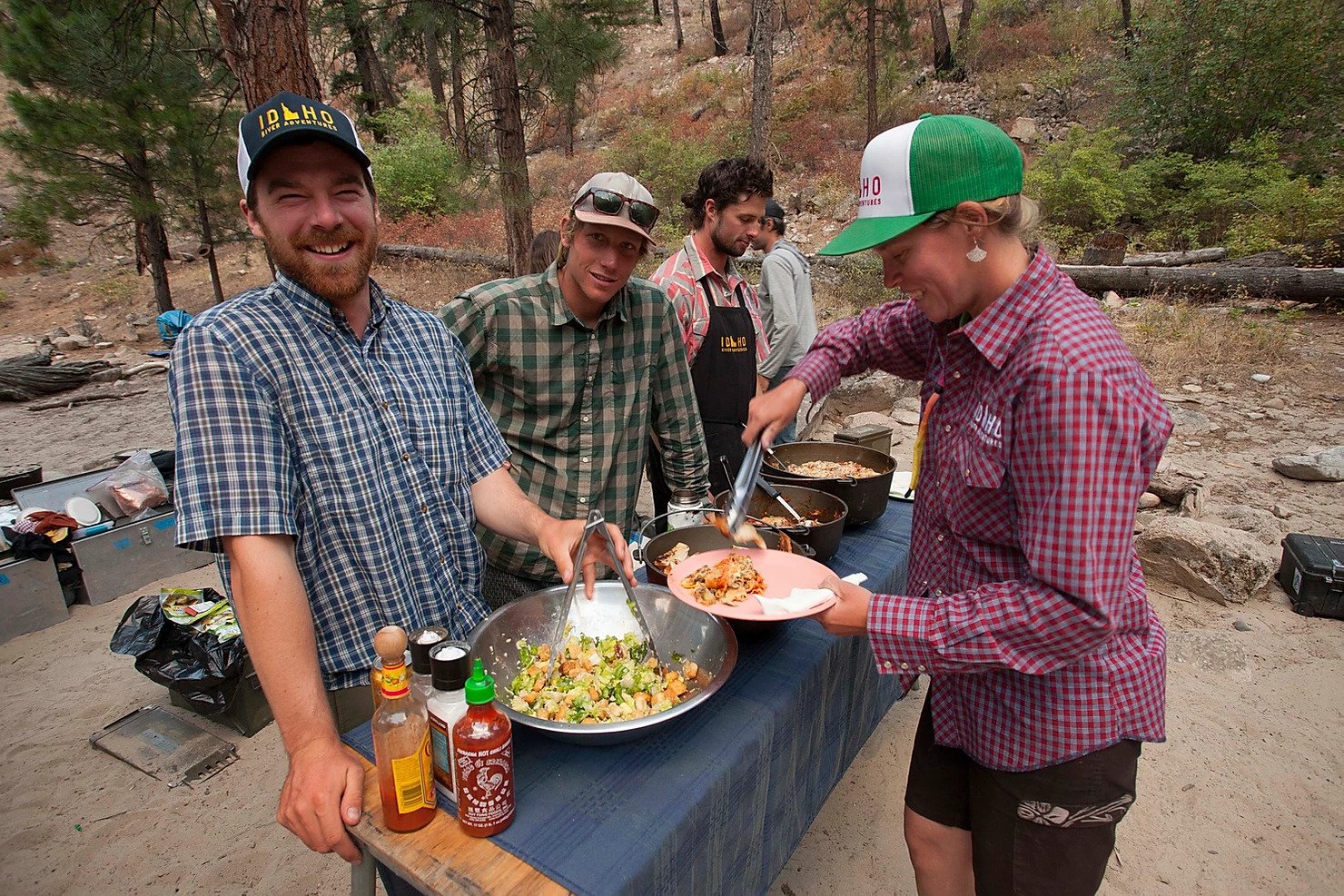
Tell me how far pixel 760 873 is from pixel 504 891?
880mm

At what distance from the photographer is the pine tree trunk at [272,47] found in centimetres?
445

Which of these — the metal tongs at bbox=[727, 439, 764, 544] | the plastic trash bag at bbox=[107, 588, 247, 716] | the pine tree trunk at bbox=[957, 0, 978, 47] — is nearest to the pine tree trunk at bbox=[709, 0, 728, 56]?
the pine tree trunk at bbox=[957, 0, 978, 47]

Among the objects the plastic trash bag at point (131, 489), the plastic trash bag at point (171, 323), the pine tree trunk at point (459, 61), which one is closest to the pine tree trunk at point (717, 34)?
the pine tree trunk at point (459, 61)

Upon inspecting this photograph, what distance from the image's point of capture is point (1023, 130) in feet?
57.7

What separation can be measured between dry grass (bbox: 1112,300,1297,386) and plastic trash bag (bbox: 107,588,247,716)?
8.35 metres

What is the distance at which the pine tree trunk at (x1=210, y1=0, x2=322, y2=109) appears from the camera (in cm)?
445

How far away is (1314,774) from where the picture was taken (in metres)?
3.09

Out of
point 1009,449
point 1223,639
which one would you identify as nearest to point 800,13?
point 1223,639

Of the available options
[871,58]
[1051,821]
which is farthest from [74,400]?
[871,58]

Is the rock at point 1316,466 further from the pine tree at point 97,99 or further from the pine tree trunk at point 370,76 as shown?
the pine tree trunk at point 370,76

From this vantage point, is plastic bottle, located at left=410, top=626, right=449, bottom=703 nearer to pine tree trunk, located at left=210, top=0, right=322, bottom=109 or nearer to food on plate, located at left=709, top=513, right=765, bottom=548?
food on plate, located at left=709, top=513, right=765, bottom=548

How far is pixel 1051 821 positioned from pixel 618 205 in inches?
76.8

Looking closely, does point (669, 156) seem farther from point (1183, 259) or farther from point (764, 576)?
point (764, 576)

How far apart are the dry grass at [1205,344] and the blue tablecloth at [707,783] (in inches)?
289
